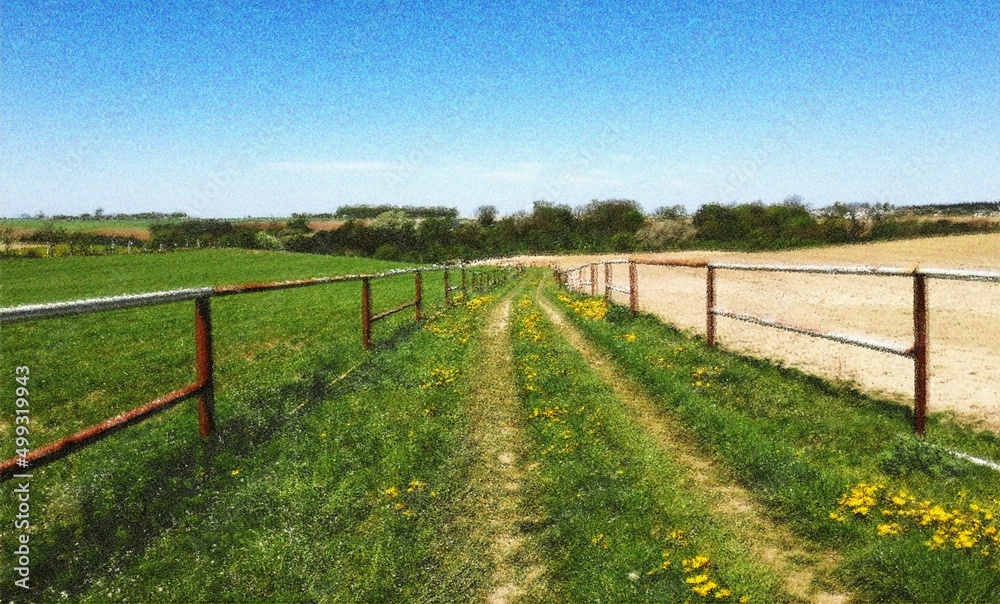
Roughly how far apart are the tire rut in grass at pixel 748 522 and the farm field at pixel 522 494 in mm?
17

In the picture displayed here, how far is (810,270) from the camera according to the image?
21.7ft

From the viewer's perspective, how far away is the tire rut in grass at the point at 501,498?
126 inches

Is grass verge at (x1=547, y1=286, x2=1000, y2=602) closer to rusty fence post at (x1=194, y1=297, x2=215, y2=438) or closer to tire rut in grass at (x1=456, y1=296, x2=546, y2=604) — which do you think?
tire rut in grass at (x1=456, y1=296, x2=546, y2=604)

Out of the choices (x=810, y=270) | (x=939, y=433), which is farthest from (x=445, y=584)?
(x=810, y=270)

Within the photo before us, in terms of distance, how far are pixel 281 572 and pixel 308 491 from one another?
1.01 m

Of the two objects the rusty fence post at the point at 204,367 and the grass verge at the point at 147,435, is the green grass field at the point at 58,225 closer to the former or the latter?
the grass verge at the point at 147,435

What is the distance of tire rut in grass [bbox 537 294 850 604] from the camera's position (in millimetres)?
3145

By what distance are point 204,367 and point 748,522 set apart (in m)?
4.76

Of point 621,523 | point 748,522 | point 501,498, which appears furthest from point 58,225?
point 748,522

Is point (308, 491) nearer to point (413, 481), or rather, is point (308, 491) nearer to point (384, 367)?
point (413, 481)

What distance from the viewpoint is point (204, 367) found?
5117 mm

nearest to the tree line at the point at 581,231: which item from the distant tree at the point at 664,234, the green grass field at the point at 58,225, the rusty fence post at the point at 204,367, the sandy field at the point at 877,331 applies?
the distant tree at the point at 664,234

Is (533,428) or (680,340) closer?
(533,428)

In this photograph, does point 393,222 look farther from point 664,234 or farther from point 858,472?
point 858,472
